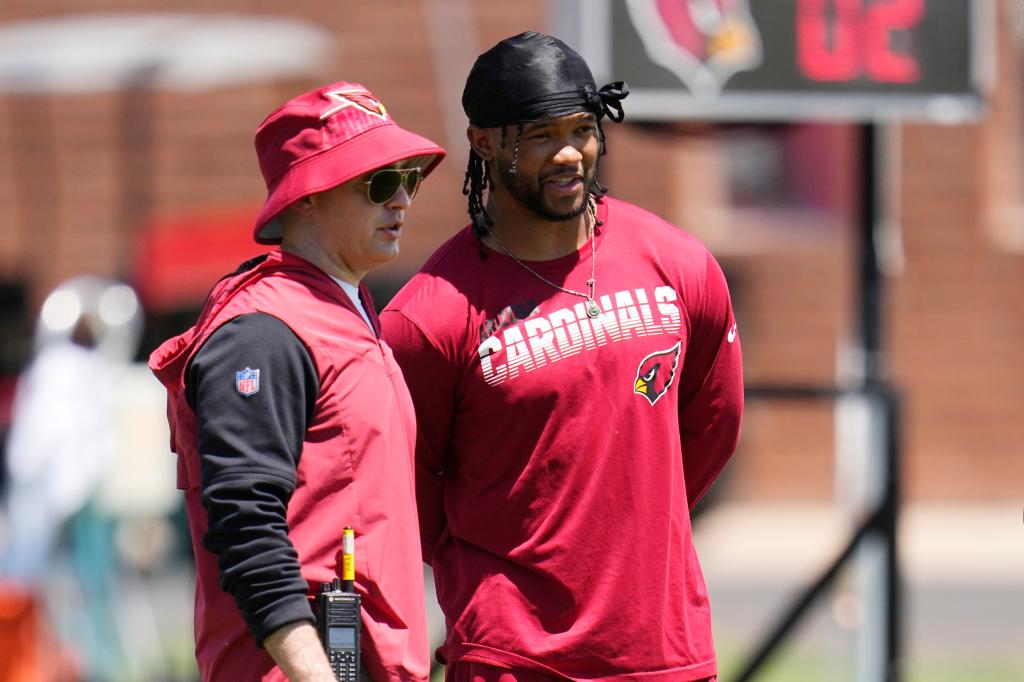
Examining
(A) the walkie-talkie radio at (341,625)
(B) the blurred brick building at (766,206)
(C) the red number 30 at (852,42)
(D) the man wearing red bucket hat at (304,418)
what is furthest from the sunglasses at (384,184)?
(B) the blurred brick building at (766,206)

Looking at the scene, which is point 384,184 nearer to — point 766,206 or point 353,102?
point 353,102

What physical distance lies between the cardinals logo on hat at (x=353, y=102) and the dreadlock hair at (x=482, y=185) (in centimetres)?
33

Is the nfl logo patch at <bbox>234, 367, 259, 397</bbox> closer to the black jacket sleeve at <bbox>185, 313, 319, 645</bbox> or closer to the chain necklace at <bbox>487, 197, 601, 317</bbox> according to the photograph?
the black jacket sleeve at <bbox>185, 313, 319, 645</bbox>

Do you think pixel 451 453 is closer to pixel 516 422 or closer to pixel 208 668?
pixel 516 422

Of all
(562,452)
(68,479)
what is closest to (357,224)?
(562,452)

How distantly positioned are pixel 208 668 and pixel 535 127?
3.88 ft

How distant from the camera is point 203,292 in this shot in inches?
471

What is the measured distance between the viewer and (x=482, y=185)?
360 cm

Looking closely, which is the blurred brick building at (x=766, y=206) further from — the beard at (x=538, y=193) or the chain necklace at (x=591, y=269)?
the beard at (x=538, y=193)

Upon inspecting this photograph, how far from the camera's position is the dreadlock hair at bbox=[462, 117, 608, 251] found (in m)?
3.33

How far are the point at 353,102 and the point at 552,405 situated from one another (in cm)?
70

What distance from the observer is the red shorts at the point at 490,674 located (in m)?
3.28

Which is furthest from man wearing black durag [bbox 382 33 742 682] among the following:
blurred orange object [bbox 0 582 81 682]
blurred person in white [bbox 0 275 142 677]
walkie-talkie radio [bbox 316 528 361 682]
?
blurred person in white [bbox 0 275 142 677]

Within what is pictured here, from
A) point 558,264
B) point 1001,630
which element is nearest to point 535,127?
point 558,264
